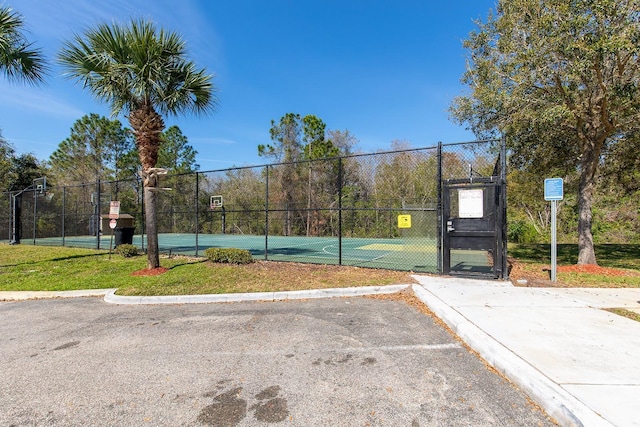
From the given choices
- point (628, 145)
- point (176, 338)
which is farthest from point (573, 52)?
point (176, 338)

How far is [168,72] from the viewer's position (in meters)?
8.55

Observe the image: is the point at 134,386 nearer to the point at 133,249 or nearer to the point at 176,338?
the point at 176,338

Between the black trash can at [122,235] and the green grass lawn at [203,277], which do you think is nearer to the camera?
the green grass lawn at [203,277]

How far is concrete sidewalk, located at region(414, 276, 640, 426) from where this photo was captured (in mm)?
2510

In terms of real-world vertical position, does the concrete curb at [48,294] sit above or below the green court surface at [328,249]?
below

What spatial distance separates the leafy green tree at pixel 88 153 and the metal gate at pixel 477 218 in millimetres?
34056

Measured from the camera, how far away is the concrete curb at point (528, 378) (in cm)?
235

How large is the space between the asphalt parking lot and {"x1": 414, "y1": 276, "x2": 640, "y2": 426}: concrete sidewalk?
0.19m

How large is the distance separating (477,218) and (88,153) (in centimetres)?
3617

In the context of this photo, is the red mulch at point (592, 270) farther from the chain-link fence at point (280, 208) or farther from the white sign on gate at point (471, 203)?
the chain-link fence at point (280, 208)

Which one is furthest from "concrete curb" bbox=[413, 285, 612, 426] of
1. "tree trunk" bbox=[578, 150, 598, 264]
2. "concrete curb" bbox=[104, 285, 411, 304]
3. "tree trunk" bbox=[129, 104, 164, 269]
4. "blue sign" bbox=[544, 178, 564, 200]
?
"tree trunk" bbox=[129, 104, 164, 269]

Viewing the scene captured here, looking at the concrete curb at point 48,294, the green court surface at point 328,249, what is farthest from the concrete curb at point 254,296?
the green court surface at point 328,249

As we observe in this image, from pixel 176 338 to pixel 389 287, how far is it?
160 inches

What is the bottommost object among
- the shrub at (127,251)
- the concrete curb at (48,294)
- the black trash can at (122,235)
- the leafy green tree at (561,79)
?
the concrete curb at (48,294)
